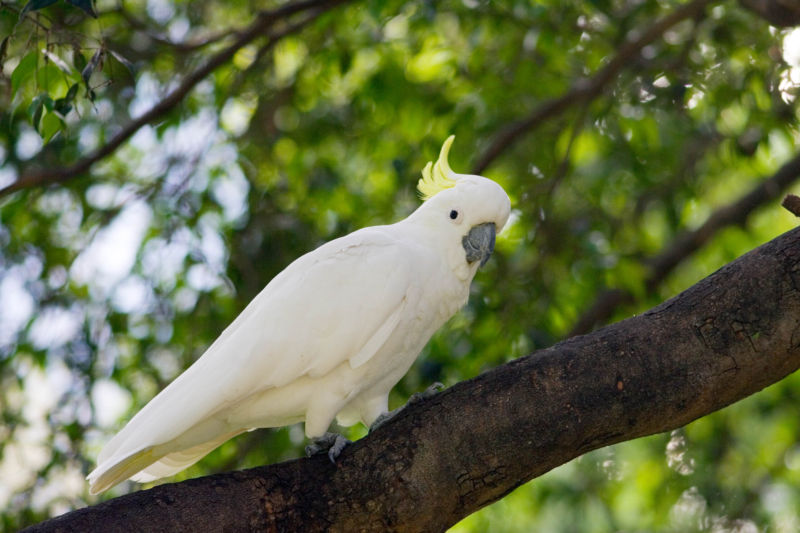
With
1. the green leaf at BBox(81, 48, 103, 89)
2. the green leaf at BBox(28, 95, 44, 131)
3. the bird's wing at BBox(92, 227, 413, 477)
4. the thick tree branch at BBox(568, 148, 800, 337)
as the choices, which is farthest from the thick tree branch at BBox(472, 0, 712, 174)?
the green leaf at BBox(28, 95, 44, 131)

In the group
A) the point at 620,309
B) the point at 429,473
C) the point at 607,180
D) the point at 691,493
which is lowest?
the point at 691,493

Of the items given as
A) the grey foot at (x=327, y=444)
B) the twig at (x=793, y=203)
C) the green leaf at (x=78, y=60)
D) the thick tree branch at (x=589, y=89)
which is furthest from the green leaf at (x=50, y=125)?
the thick tree branch at (x=589, y=89)

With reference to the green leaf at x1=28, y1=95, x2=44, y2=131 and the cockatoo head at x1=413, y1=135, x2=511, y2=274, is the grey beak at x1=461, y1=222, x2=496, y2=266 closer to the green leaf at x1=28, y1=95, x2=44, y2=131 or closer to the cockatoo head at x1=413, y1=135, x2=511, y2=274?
the cockatoo head at x1=413, y1=135, x2=511, y2=274

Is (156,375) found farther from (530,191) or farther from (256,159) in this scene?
(530,191)

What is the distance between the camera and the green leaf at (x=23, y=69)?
229 centimetres

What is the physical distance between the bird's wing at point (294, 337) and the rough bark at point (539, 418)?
30cm

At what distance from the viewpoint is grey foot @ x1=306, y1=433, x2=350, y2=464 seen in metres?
2.32

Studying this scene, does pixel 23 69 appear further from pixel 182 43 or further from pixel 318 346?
pixel 182 43

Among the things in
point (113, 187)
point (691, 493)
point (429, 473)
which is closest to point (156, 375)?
point (113, 187)

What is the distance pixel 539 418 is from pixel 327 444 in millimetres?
626

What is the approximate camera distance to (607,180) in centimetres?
476

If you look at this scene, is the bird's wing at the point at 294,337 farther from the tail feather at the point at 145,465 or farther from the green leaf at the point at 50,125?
the green leaf at the point at 50,125

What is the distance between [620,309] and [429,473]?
2.80 metres

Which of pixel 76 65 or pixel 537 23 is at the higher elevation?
pixel 76 65
